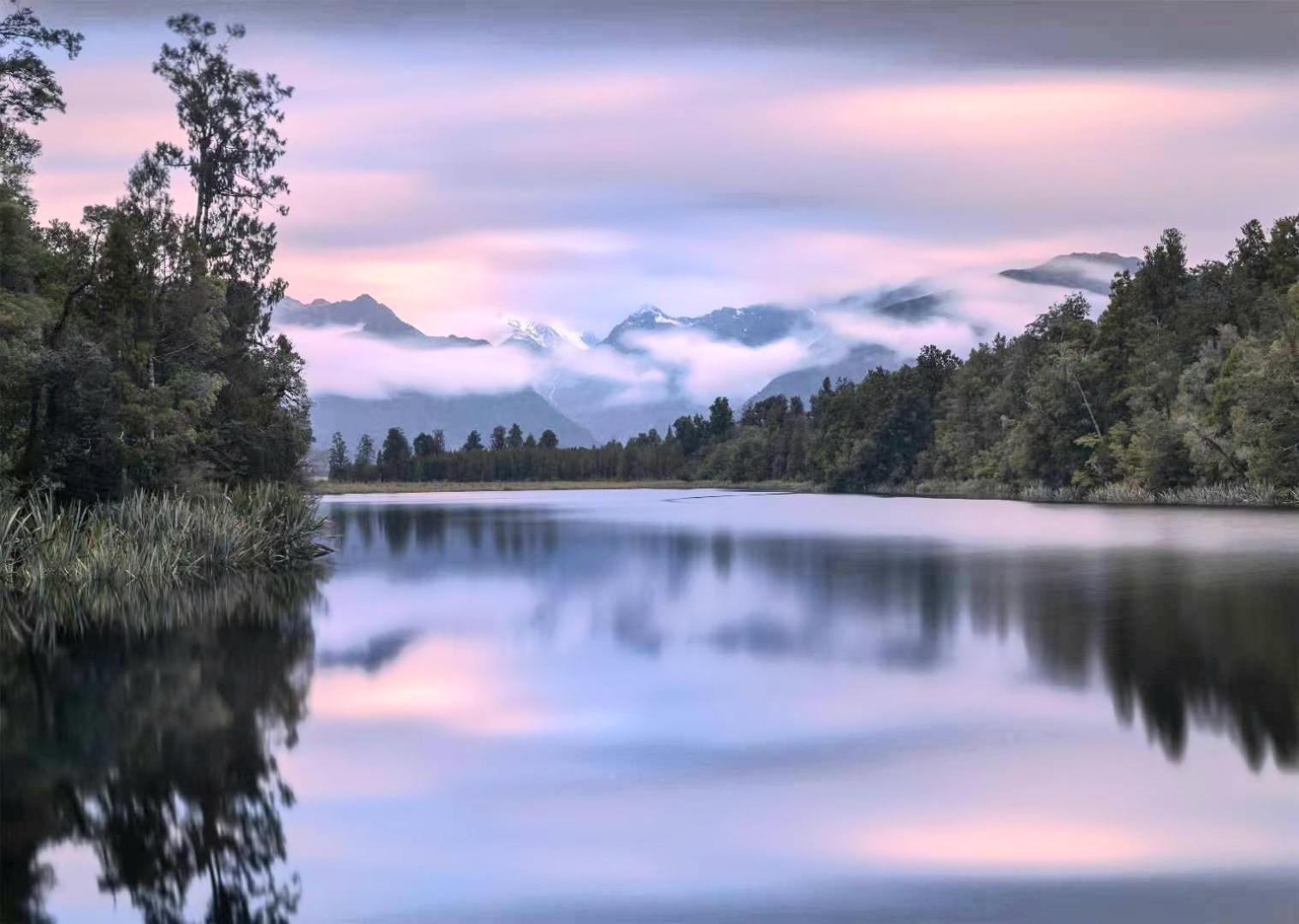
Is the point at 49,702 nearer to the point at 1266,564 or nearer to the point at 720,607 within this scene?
the point at 720,607

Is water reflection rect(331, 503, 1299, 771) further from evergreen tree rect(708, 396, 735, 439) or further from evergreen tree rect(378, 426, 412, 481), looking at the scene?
evergreen tree rect(708, 396, 735, 439)

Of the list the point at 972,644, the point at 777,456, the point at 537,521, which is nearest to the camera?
the point at 972,644

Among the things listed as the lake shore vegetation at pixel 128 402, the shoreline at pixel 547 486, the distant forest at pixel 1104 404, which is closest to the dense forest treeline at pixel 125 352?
the lake shore vegetation at pixel 128 402

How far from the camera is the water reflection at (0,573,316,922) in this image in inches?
349

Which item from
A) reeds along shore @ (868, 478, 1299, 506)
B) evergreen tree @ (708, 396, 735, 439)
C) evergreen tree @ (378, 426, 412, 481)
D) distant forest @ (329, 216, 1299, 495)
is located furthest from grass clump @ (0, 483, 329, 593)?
evergreen tree @ (708, 396, 735, 439)

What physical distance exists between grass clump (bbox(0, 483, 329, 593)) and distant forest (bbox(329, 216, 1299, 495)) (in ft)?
163

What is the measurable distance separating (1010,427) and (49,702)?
100m

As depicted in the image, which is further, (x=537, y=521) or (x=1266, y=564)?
(x=537, y=521)

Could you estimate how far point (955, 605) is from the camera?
26.2 metres

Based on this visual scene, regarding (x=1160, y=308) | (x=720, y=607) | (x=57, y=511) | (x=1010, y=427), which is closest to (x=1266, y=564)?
(x=720, y=607)

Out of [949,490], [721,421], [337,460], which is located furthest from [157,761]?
[721,421]

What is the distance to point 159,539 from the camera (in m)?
30.2

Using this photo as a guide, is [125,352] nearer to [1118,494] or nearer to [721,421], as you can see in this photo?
[1118,494]

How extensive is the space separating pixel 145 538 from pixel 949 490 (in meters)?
98.5
